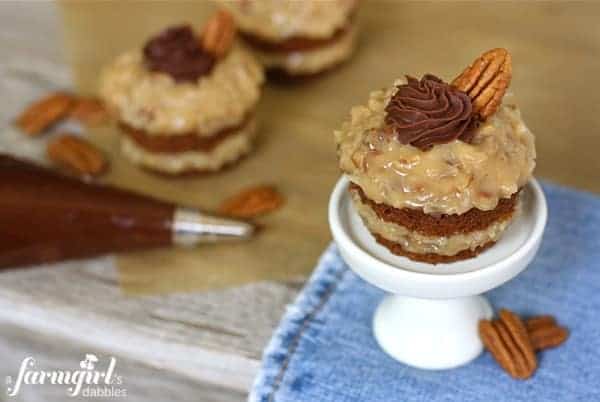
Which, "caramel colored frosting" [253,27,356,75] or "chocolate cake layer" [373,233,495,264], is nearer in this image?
"chocolate cake layer" [373,233,495,264]

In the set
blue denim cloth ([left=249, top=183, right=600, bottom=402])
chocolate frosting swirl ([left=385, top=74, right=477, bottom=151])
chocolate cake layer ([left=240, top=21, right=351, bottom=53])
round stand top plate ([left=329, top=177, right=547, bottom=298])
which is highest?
chocolate frosting swirl ([left=385, top=74, right=477, bottom=151])

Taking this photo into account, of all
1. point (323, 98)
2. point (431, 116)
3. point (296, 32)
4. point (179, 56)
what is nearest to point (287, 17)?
point (296, 32)

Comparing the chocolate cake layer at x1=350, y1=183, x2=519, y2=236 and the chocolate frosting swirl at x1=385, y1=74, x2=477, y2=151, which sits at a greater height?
the chocolate frosting swirl at x1=385, y1=74, x2=477, y2=151

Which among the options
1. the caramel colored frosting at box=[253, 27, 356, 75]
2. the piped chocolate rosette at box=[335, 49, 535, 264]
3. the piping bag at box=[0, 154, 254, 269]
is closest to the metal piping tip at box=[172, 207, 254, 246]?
the piping bag at box=[0, 154, 254, 269]

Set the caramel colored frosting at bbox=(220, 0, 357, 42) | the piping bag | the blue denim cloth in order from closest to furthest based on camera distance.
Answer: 1. the blue denim cloth
2. the piping bag
3. the caramel colored frosting at bbox=(220, 0, 357, 42)

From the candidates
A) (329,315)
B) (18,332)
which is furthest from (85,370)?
(329,315)

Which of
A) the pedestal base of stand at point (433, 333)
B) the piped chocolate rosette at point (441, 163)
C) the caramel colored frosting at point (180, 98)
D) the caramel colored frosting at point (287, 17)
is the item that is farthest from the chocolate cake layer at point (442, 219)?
the caramel colored frosting at point (287, 17)

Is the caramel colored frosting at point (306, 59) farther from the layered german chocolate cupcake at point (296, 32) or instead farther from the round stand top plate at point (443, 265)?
the round stand top plate at point (443, 265)

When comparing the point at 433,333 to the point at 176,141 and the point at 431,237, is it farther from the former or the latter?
the point at 176,141

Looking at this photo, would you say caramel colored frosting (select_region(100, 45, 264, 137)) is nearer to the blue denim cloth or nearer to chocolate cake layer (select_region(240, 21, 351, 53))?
chocolate cake layer (select_region(240, 21, 351, 53))
